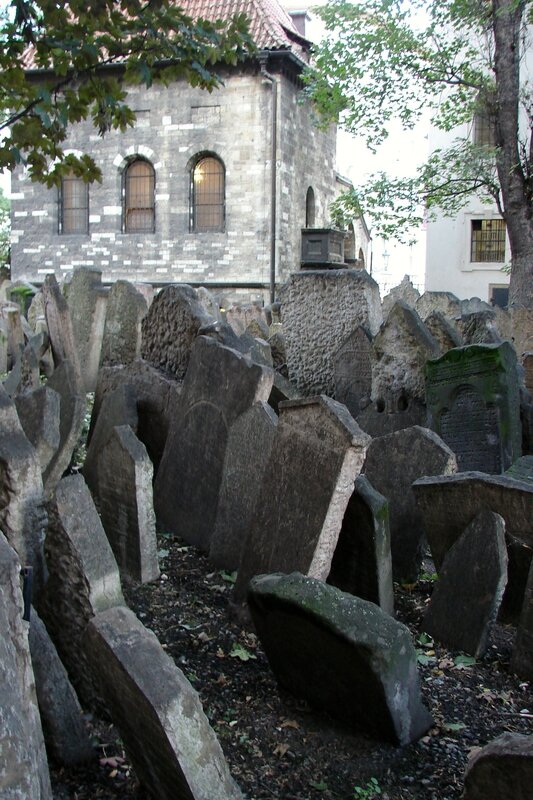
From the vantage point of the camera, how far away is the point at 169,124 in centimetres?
2492

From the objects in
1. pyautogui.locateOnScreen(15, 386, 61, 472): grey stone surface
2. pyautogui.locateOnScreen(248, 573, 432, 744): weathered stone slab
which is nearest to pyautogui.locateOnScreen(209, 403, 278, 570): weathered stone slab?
pyautogui.locateOnScreen(15, 386, 61, 472): grey stone surface

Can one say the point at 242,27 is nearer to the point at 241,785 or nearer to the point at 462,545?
the point at 462,545

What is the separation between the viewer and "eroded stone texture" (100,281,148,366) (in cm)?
733

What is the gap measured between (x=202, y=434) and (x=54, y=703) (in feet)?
8.05

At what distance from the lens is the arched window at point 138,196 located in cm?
2544

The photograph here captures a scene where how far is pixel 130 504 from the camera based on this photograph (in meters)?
4.07

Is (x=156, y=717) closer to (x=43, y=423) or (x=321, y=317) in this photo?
→ (x=43, y=423)

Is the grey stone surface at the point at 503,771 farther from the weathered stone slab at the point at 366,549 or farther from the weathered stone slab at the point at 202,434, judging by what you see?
the weathered stone slab at the point at 202,434

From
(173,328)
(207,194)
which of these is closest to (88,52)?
(173,328)

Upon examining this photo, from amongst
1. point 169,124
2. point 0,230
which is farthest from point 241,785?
point 0,230

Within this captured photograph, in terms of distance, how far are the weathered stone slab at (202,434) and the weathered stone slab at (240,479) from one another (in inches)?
6.6

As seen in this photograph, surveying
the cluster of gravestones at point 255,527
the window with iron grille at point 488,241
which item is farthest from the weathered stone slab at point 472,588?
the window with iron grille at point 488,241

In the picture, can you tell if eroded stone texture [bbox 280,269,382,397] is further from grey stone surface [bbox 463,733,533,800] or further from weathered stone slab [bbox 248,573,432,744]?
grey stone surface [bbox 463,733,533,800]

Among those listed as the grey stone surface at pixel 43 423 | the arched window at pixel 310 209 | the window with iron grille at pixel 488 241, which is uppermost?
the arched window at pixel 310 209
